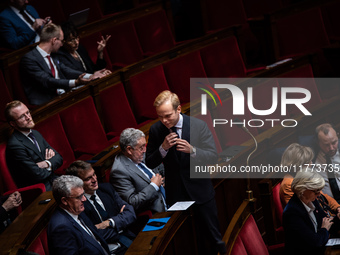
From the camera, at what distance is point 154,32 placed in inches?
82.7

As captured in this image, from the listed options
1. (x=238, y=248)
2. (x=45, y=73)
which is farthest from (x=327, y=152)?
(x=45, y=73)

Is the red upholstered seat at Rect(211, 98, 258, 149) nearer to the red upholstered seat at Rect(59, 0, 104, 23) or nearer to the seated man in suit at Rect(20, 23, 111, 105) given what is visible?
the seated man in suit at Rect(20, 23, 111, 105)

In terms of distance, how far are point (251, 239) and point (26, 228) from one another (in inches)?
16.0

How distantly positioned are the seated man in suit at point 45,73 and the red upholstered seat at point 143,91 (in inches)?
5.1

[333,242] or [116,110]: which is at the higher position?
[116,110]

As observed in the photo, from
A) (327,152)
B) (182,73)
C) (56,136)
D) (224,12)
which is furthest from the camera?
(224,12)

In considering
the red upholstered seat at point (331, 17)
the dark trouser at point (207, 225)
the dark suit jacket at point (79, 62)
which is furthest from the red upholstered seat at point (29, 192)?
the red upholstered seat at point (331, 17)

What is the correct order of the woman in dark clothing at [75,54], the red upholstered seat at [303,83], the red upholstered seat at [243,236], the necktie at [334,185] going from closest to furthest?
the red upholstered seat at [243,236]
the necktie at [334,185]
the woman in dark clothing at [75,54]
the red upholstered seat at [303,83]

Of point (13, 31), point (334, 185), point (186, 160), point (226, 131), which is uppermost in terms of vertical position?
point (13, 31)

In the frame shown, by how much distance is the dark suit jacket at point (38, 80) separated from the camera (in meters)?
1.61

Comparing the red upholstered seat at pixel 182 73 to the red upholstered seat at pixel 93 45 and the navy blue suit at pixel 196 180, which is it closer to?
the red upholstered seat at pixel 93 45

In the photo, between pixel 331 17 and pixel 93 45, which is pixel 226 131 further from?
pixel 331 17

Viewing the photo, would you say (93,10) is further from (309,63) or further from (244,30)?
(309,63)

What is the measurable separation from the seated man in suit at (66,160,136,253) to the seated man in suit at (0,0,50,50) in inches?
31.2
